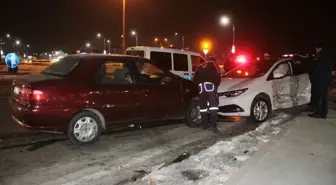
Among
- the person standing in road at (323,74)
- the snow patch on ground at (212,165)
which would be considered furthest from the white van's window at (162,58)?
the snow patch on ground at (212,165)

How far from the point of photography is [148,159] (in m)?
5.77

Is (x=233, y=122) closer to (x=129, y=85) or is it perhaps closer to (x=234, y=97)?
(x=234, y=97)

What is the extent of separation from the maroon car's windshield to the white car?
3738mm

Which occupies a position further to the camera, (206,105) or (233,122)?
(233,122)

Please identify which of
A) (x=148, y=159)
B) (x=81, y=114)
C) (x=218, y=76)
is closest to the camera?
(x=148, y=159)

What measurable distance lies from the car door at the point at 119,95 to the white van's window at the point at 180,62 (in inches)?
167

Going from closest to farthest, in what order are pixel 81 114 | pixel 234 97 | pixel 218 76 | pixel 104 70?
pixel 81 114
pixel 104 70
pixel 218 76
pixel 234 97

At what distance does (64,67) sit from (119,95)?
1187mm

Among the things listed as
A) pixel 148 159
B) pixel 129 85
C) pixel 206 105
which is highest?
pixel 129 85

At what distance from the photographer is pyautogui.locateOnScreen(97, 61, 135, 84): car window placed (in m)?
6.92

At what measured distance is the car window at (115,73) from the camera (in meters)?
6.92

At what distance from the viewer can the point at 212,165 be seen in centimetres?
523

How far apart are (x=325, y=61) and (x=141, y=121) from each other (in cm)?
455

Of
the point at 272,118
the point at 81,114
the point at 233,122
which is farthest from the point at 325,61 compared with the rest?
the point at 81,114
